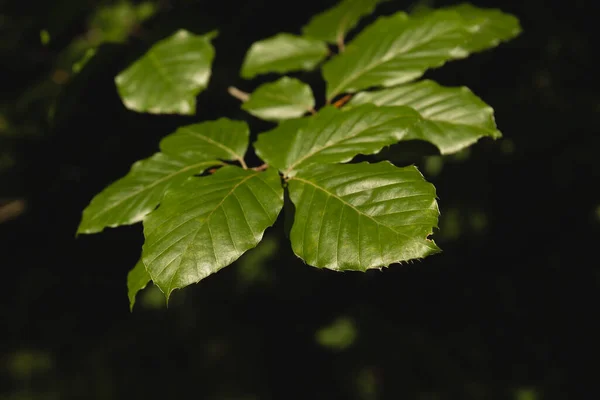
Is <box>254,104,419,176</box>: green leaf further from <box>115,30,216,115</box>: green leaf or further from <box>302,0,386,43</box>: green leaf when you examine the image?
<box>302,0,386,43</box>: green leaf

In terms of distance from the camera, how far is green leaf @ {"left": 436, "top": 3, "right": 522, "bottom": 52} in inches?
43.1

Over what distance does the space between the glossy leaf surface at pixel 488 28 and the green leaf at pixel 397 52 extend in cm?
6

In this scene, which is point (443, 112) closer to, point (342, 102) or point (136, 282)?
point (342, 102)

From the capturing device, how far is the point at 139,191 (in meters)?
0.87

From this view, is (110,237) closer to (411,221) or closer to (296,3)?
(296,3)

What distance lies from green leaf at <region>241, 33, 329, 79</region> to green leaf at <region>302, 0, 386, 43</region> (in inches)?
1.3

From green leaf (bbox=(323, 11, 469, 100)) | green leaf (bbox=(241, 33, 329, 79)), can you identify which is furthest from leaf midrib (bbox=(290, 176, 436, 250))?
green leaf (bbox=(241, 33, 329, 79))

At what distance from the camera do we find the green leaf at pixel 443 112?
2.99 ft

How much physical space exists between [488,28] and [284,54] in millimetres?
475

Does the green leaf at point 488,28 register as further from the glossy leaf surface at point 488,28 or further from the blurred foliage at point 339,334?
the blurred foliage at point 339,334

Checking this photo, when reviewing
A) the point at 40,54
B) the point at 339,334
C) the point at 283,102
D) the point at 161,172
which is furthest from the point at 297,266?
the point at 161,172

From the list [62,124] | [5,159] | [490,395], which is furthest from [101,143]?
[490,395]

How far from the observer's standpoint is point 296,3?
165 cm

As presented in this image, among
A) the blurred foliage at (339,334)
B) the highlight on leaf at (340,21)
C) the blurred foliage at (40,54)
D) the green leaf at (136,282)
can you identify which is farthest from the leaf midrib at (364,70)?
the blurred foliage at (339,334)
